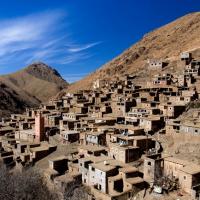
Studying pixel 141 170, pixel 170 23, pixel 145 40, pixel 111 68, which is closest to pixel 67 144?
pixel 141 170

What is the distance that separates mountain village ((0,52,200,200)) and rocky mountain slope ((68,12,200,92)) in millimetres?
21319

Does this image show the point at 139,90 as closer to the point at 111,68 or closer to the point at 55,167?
the point at 55,167

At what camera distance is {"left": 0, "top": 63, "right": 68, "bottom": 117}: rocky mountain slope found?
3853 inches

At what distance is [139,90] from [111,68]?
30.4 meters

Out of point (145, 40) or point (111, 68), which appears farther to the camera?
point (145, 40)

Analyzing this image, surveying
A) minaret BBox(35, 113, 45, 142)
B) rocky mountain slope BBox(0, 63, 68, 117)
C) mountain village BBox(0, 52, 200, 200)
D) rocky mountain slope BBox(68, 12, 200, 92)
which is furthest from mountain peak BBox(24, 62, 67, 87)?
minaret BBox(35, 113, 45, 142)

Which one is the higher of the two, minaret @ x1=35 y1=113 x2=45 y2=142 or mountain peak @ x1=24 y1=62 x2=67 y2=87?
mountain peak @ x1=24 y1=62 x2=67 y2=87

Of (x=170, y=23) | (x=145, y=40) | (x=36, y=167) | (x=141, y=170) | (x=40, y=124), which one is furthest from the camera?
(x=170, y=23)

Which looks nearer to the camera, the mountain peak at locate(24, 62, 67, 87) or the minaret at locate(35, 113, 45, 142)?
the minaret at locate(35, 113, 45, 142)

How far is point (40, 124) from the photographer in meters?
33.9

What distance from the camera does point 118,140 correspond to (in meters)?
26.6

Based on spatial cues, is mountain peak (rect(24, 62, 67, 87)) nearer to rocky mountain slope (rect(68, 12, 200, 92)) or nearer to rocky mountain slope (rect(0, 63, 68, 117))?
rocky mountain slope (rect(0, 63, 68, 117))

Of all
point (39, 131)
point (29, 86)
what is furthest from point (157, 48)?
point (29, 86)

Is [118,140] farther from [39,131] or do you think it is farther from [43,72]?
[43,72]
